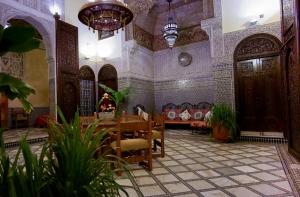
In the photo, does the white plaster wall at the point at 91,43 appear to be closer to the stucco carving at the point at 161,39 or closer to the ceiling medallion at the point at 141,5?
the stucco carving at the point at 161,39

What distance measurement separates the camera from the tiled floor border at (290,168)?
2.59m

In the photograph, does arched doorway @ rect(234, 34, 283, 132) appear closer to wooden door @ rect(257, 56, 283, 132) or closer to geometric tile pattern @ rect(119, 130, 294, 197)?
wooden door @ rect(257, 56, 283, 132)

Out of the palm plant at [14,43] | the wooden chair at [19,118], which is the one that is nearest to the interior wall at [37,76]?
the wooden chair at [19,118]

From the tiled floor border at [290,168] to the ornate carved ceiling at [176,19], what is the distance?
563 cm

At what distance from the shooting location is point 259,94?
19.4 feet

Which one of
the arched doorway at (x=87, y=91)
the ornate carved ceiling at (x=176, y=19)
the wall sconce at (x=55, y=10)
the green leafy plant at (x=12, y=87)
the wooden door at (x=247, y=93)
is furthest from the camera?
the ornate carved ceiling at (x=176, y=19)

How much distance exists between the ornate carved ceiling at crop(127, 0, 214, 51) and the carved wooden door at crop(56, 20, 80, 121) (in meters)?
2.45

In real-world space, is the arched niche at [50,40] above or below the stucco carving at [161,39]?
below

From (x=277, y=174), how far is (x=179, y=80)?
6597 mm

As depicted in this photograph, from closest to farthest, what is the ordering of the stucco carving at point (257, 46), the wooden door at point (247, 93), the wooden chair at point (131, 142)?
the wooden chair at point (131, 142) → the stucco carving at point (257, 46) → the wooden door at point (247, 93)

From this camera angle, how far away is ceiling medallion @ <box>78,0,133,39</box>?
4164 millimetres

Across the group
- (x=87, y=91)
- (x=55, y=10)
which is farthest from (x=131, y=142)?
(x=55, y=10)

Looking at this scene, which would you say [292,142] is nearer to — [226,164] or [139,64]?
[226,164]

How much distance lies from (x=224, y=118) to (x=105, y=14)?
393cm
